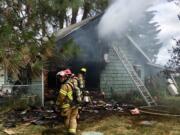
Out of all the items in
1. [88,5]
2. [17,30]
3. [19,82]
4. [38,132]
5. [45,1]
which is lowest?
[38,132]

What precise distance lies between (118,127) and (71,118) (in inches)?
67.4

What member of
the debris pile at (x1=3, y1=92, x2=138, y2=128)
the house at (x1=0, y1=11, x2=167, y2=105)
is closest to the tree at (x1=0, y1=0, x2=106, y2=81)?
the debris pile at (x1=3, y1=92, x2=138, y2=128)

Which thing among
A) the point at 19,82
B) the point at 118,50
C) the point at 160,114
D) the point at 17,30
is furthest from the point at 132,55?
the point at 17,30

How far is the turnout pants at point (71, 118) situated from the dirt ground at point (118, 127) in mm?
435

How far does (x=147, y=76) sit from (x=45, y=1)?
13664mm

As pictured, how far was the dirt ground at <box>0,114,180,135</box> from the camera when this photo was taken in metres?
10.4

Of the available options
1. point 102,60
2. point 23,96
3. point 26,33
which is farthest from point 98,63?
point 26,33

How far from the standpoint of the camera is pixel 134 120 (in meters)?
11.8

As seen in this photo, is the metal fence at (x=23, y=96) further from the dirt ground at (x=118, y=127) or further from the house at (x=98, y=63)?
the dirt ground at (x=118, y=127)

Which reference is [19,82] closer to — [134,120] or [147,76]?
[134,120]

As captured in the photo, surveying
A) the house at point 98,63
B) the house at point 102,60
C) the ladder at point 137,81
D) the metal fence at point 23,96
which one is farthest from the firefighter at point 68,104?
the house at point 102,60

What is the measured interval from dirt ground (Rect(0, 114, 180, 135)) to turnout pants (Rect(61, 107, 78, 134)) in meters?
0.43

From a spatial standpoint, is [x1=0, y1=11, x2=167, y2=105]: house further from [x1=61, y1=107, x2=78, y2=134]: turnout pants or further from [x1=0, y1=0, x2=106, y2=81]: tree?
[x1=61, y1=107, x2=78, y2=134]: turnout pants

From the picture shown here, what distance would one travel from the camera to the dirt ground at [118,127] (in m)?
10.4
